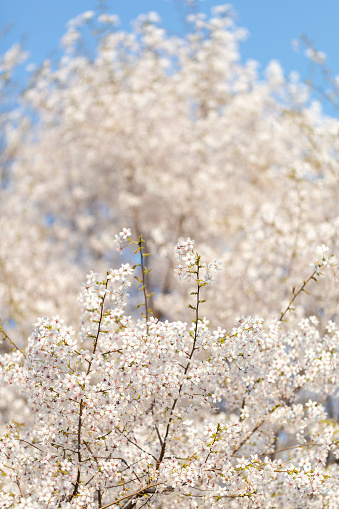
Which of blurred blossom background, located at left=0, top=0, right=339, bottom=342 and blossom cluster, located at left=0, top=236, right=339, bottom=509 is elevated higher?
blurred blossom background, located at left=0, top=0, right=339, bottom=342

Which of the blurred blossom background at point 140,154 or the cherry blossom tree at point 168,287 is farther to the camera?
the blurred blossom background at point 140,154

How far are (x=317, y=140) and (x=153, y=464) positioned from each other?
7712 mm

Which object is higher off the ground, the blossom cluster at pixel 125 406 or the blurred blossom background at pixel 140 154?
the blurred blossom background at pixel 140 154

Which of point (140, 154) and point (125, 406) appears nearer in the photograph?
point (125, 406)

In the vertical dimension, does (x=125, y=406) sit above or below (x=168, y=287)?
below

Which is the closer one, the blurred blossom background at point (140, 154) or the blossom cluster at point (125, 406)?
the blossom cluster at point (125, 406)

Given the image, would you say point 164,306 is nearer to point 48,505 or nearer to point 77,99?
point 77,99

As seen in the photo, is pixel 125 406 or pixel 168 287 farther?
pixel 168 287

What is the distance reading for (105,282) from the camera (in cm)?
311

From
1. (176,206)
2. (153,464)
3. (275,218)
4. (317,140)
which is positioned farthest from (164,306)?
(153,464)

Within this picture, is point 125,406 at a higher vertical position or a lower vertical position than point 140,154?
lower

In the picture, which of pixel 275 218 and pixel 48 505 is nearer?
pixel 48 505

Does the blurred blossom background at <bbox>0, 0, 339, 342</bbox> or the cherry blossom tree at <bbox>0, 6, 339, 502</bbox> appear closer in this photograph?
the cherry blossom tree at <bbox>0, 6, 339, 502</bbox>

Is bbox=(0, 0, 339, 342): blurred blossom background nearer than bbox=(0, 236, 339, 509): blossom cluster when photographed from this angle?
No
